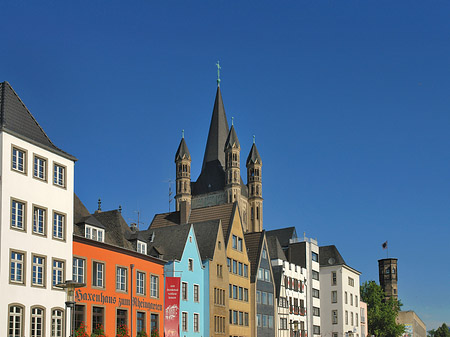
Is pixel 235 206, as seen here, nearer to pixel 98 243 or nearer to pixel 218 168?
pixel 98 243

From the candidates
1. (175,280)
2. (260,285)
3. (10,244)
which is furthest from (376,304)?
(10,244)

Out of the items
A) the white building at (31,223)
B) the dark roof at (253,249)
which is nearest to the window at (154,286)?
the white building at (31,223)

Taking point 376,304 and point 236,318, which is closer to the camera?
point 236,318

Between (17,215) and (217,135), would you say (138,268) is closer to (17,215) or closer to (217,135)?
(17,215)

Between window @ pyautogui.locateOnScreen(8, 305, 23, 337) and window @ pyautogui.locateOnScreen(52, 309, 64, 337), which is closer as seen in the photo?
window @ pyautogui.locateOnScreen(8, 305, 23, 337)

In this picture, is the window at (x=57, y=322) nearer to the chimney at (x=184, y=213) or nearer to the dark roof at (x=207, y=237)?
the dark roof at (x=207, y=237)

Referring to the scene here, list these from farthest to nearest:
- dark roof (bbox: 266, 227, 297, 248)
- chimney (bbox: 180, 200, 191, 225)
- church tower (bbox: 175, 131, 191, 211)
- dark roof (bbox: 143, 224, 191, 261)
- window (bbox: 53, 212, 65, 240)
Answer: church tower (bbox: 175, 131, 191, 211)
dark roof (bbox: 266, 227, 297, 248)
chimney (bbox: 180, 200, 191, 225)
dark roof (bbox: 143, 224, 191, 261)
window (bbox: 53, 212, 65, 240)

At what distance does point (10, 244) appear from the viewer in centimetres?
4238

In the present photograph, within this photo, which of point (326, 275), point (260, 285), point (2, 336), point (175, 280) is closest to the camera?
point (2, 336)

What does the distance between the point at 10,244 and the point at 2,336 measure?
5.30 meters

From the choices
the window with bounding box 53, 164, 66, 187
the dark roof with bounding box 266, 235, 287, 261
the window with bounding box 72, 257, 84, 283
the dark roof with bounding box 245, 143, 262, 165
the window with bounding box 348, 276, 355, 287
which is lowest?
the window with bounding box 72, 257, 84, 283

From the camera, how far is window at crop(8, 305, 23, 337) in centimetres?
4188

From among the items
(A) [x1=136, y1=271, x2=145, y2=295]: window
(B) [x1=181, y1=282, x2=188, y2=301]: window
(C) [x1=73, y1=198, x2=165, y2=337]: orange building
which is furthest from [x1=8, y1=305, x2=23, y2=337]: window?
(B) [x1=181, y1=282, x2=188, y2=301]: window

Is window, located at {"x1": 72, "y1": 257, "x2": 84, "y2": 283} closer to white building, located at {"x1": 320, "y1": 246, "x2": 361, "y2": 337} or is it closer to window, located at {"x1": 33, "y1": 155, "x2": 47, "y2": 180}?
window, located at {"x1": 33, "y1": 155, "x2": 47, "y2": 180}
